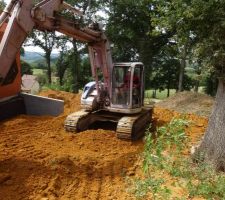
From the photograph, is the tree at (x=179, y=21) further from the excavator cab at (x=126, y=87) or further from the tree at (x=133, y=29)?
the tree at (x=133, y=29)

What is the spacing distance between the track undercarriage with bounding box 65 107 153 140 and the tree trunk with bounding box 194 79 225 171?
7.85 ft

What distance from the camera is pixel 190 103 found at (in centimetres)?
1547

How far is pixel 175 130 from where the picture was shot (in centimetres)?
563

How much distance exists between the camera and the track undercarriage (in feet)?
30.9

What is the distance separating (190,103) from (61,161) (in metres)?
9.30

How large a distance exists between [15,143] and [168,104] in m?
8.63

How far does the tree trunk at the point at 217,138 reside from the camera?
7199 millimetres

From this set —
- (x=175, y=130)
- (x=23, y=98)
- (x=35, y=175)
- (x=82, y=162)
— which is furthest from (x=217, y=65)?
(x=23, y=98)

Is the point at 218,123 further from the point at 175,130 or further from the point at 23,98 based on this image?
the point at 23,98

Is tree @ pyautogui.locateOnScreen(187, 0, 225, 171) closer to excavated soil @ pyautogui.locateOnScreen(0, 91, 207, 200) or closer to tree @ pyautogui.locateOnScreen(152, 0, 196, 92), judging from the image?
tree @ pyautogui.locateOnScreen(152, 0, 196, 92)

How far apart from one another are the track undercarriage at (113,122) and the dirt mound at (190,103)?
369cm

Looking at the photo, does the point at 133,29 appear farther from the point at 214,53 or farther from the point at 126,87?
the point at 214,53

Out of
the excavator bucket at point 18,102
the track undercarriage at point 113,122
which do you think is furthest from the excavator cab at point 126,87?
the excavator bucket at point 18,102

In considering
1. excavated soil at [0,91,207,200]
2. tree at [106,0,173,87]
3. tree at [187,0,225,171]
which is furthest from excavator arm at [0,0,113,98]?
tree at [106,0,173,87]
